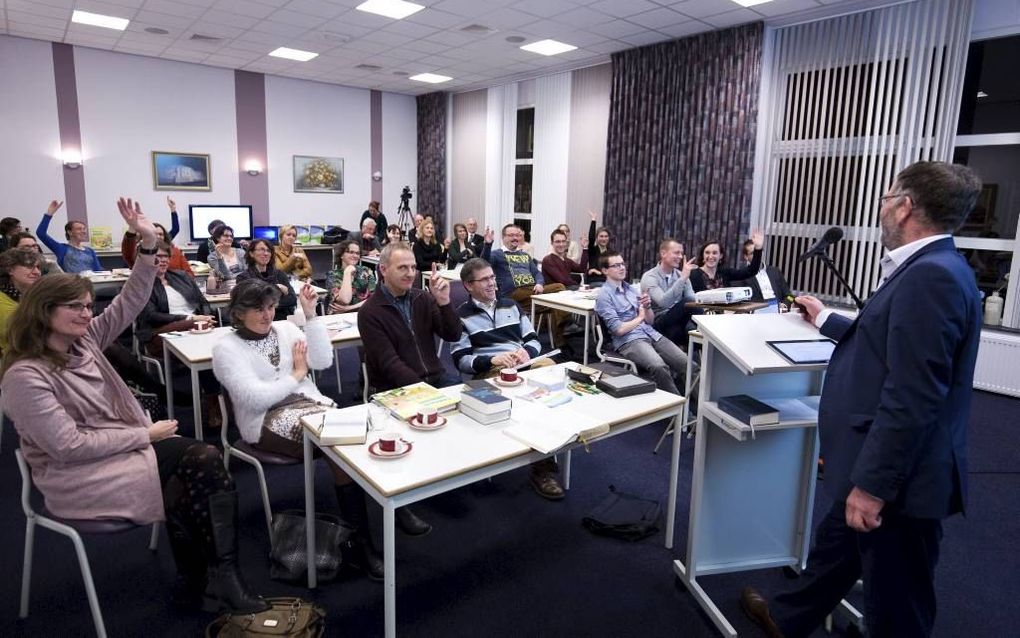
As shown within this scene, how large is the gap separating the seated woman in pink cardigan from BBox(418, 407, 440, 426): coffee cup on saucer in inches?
29.3

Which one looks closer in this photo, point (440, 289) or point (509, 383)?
point (509, 383)

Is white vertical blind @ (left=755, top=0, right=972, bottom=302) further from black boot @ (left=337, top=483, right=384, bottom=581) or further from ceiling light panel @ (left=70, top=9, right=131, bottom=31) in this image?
ceiling light panel @ (left=70, top=9, right=131, bottom=31)

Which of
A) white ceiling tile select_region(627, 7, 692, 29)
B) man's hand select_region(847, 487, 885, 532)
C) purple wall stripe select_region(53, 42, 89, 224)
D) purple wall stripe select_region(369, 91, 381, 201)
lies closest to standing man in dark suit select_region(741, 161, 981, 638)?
man's hand select_region(847, 487, 885, 532)

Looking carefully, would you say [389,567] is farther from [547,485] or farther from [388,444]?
[547,485]

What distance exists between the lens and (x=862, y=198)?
5676 millimetres

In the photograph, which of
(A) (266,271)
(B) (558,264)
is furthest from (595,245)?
(A) (266,271)

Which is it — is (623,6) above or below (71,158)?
above

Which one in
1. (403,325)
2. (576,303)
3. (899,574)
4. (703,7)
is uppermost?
(703,7)

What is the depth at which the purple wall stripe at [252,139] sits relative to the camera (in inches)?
359

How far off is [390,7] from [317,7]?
2.37 feet

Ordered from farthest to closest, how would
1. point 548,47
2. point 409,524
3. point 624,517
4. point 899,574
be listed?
1. point 548,47
2. point 624,517
3. point 409,524
4. point 899,574

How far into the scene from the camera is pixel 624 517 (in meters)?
2.89

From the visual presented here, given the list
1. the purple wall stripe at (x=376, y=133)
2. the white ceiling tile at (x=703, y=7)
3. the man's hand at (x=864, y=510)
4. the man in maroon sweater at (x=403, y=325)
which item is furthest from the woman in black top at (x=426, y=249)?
the man's hand at (x=864, y=510)

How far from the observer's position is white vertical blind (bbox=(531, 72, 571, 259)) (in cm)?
846
